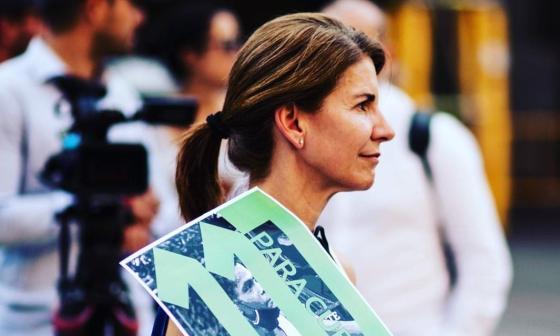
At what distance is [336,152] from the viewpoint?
Answer: 2.62m

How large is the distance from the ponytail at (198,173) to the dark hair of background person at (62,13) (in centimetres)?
152

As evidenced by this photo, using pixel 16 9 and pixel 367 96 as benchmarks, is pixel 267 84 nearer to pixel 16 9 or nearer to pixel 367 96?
pixel 367 96

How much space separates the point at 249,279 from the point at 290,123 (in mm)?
399

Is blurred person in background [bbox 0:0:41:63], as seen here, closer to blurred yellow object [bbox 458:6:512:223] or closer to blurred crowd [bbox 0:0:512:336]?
blurred crowd [bbox 0:0:512:336]

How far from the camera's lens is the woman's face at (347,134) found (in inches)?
103

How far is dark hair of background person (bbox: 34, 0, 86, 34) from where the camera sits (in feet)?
13.8

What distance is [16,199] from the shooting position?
12.7 feet

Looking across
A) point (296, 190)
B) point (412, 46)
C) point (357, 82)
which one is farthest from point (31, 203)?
point (412, 46)

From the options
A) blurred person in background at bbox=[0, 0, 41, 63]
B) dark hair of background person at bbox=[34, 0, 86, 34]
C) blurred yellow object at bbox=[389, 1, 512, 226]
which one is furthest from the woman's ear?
blurred yellow object at bbox=[389, 1, 512, 226]

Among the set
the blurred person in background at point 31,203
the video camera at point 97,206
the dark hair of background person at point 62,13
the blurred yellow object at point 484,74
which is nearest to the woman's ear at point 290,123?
the video camera at point 97,206

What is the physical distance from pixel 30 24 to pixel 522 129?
44.7 ft

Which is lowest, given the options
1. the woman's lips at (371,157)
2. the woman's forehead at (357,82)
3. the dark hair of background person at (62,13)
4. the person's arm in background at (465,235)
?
the person's arm in background at (465,235)

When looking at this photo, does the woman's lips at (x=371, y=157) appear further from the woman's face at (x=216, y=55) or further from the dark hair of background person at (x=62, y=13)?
the woman's face at (x=216, y=55)

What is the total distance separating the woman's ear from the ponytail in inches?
7.8
